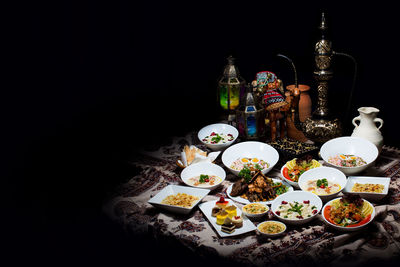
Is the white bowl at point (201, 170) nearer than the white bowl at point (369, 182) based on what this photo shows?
No

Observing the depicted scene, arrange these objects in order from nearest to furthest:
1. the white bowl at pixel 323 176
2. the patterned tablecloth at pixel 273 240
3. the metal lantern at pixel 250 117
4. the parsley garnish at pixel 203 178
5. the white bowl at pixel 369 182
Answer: the patterned tablecloth at pixel 273 240 → the white bowl at pixel 369 182 → the white bowl at pixel 323 176 → the parsley garnish at pixel 203 178 → the metal lantern at pixel 250 117

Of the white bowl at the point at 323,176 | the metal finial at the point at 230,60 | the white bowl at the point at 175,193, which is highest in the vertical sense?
the metal finial at the point at 230,60

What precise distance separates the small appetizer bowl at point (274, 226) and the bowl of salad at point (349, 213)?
37 centimetres

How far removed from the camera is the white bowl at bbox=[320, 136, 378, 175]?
4367mm

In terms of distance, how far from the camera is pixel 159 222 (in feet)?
12.5

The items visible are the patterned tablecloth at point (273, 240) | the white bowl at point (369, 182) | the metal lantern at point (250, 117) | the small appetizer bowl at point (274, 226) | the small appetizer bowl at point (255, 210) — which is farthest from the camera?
A: the metal lantern at point (250, 117)

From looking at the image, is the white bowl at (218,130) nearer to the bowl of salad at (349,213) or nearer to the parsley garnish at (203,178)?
the parsley garnish at (203,178)

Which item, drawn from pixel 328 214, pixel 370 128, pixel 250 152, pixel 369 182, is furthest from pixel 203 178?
pixel 370 128

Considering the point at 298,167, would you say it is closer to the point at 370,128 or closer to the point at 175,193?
the point at 370,128

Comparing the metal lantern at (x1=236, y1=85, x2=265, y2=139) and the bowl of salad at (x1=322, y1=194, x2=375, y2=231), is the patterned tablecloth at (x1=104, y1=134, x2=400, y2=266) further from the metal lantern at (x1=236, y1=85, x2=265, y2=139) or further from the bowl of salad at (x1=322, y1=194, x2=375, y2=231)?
the metal lantern at (x1=236, y1=85, x2=265, y2=139)

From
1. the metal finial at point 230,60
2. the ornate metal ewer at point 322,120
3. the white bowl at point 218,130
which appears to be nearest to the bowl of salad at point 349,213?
the ornate metal ewer at point 322,120

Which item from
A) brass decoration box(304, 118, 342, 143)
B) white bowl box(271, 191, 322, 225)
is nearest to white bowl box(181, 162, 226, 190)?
white bowl box(271, 191, 322, 225)

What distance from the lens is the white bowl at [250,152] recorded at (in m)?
4.66

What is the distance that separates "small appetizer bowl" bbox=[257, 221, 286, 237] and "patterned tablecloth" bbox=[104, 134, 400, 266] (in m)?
0.06
